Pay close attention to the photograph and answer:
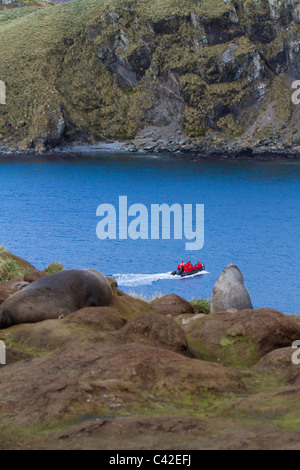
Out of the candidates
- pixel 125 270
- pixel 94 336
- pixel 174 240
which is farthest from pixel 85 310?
pixel 174 240

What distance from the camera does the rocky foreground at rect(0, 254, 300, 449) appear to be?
17.1 ft

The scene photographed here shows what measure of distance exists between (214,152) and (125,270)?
60550mm

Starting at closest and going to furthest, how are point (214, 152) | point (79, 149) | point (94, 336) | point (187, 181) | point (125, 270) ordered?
1. point (94, 336)
2. point (125, 270)
3. point (187, 181)
4. point (214, 152)
5. point (79, 149)

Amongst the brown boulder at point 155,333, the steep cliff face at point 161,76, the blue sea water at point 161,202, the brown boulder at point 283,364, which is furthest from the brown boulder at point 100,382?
the steep cliff face at point 161,76

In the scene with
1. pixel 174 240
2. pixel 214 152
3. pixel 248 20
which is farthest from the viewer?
pixel 248 20

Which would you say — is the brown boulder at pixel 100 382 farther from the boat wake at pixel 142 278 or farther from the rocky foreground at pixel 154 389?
A: the boat wake at pixel 142 278

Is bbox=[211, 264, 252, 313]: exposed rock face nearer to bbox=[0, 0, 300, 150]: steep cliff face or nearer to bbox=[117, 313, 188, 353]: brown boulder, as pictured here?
bbox=[117, 313, 188, 353]: brown boulder

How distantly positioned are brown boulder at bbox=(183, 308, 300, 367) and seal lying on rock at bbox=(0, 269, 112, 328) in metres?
3.38

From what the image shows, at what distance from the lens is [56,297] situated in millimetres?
12789

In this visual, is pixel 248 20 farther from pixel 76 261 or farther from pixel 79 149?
pixel 76 261

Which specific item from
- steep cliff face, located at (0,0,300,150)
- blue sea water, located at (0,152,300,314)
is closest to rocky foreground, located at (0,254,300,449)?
blue sea water, located at (0,152,300,314)

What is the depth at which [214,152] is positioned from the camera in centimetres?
10112

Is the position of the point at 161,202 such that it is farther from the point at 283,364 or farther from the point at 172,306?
the point at 283,364

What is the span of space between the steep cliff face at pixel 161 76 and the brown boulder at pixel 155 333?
3897 inches
